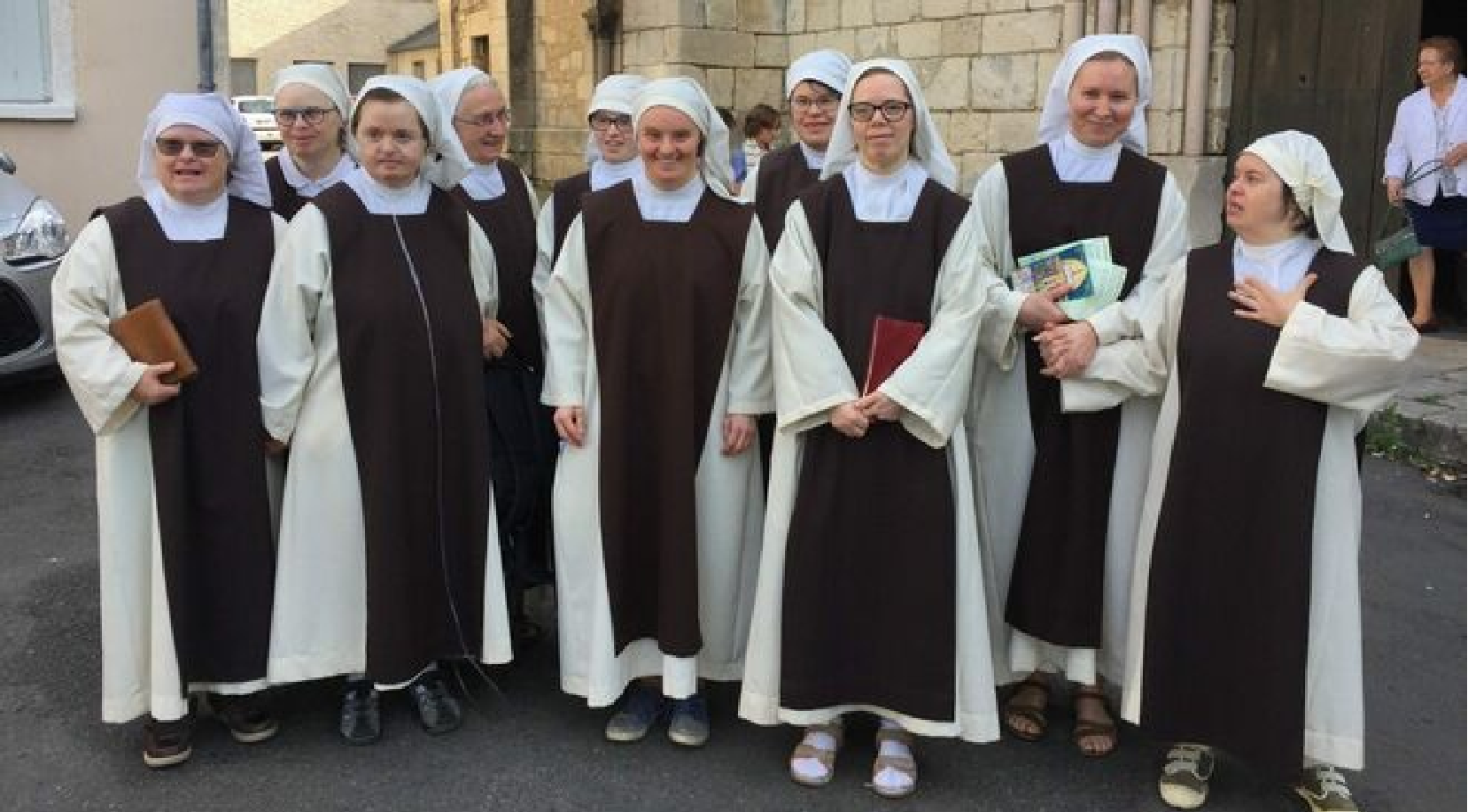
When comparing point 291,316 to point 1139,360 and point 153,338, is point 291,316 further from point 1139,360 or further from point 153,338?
point 1139,360

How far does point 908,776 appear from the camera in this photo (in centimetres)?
348

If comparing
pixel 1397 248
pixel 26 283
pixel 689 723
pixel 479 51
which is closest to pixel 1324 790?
pixel 689 723

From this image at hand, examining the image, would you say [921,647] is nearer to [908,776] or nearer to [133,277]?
[908,776]

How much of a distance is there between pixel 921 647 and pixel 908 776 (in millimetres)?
355

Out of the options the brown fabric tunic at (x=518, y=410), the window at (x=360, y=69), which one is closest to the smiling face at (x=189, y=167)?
the brown fabric tunic at (x=518, y=410)

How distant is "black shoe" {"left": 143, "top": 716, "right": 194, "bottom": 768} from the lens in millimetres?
3576

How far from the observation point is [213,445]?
3.54 metres

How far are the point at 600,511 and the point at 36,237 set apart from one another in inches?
217

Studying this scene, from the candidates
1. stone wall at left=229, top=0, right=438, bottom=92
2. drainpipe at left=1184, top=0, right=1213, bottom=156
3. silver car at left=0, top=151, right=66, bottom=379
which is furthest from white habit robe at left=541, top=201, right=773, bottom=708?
stone wall at left=229, top=0, right=438, bottom=92

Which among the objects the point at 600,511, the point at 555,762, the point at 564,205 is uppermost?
the point at 564,205

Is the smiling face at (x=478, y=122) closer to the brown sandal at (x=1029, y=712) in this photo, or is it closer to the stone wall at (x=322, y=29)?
the brown sandal at (x=1029, y=712)

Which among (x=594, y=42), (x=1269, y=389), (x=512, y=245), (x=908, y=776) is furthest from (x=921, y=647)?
(x=594, y=42)

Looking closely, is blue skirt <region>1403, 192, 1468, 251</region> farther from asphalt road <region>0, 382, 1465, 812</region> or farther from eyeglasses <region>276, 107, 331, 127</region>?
eyeglasses <region>276, 107, 331, 127</region>

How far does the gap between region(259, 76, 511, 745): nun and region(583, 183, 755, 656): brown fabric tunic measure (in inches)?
16.2
